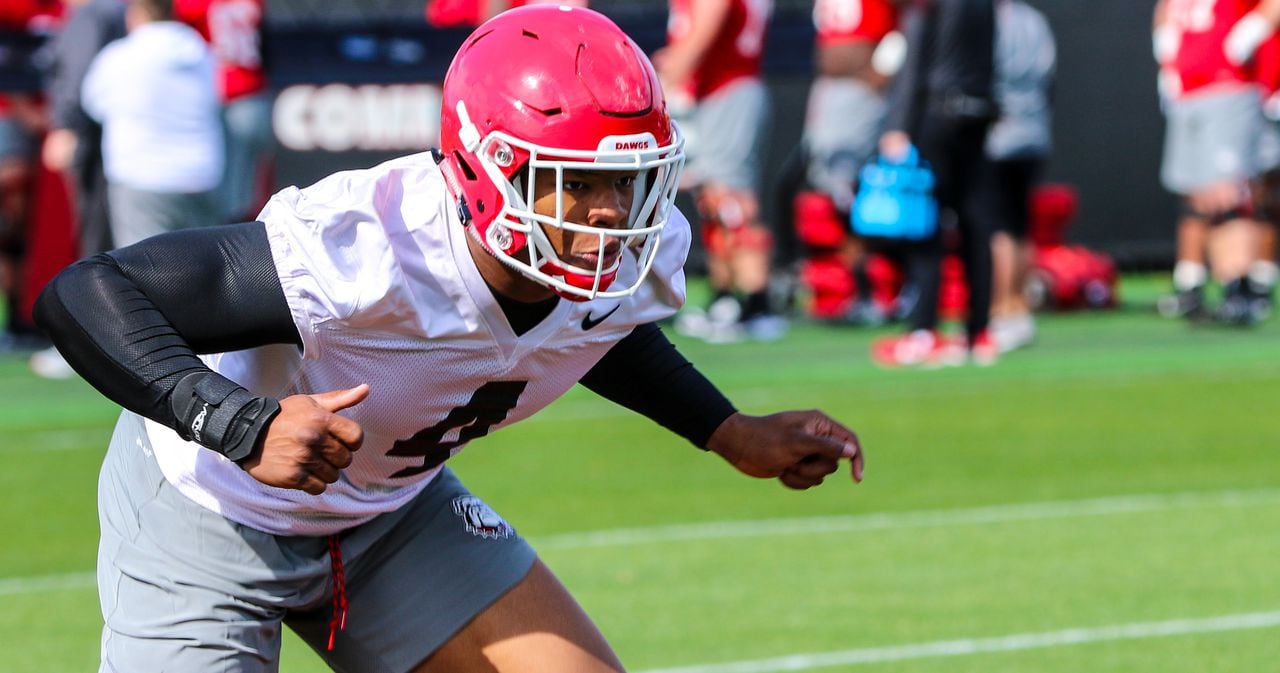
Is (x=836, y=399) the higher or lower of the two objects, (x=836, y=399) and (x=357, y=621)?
the lower

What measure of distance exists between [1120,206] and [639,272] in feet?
47.0

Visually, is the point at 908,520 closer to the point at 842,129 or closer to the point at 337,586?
the point at 337,586

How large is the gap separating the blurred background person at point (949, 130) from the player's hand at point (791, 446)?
23.9 ft

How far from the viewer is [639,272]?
11.5 ft

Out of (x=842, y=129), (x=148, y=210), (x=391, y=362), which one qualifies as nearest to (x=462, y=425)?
(x=391, y=362)

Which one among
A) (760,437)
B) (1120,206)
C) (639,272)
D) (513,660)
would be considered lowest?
(1120,206)

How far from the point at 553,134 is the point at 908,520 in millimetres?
4499

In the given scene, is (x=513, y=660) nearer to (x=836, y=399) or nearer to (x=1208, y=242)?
(x=836, y=399)

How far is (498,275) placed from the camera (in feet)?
11.1

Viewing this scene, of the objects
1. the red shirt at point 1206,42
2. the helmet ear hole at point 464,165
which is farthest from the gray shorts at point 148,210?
the helmet ear hole at point 464,165

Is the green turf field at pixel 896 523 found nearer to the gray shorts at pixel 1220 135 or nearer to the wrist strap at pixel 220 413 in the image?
the gray shorts at pixel 1220 135

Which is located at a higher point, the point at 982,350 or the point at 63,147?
the point at 63,147

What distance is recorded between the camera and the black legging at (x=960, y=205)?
36.2ft

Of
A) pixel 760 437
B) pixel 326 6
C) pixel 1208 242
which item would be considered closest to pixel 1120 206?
pixel 1208 242
